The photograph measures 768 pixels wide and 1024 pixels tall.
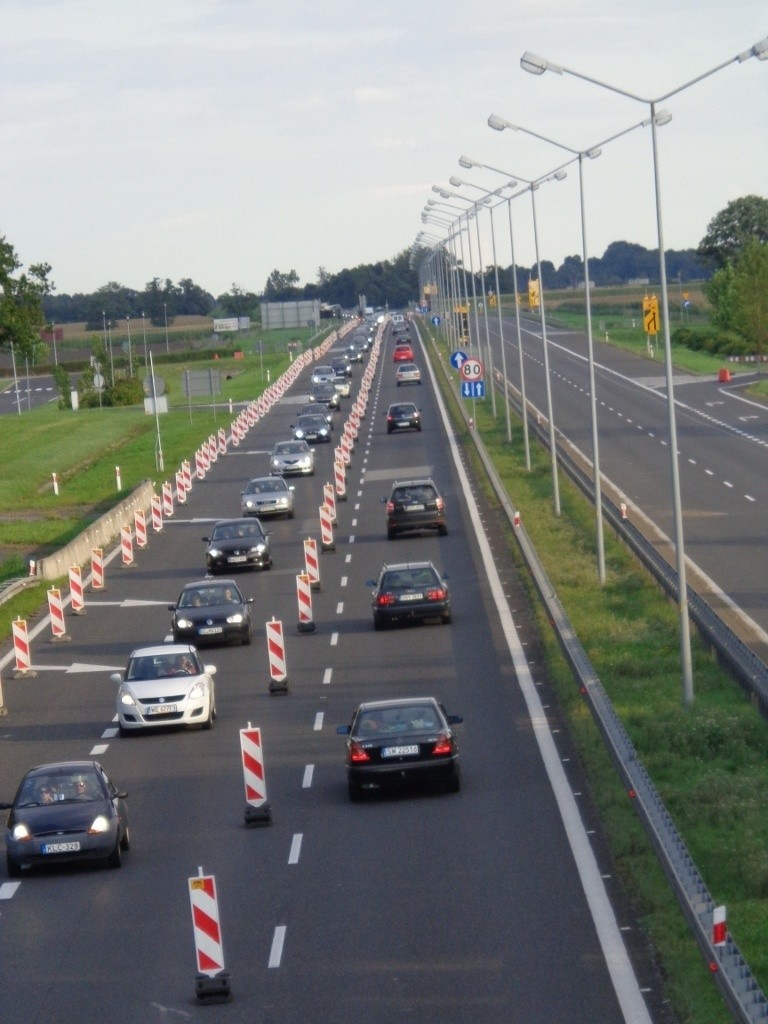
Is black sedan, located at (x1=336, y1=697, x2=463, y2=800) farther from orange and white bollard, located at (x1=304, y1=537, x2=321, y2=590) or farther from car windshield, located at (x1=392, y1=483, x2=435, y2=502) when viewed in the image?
car windshield, located at (x1=392, y1=483, x2=435, y2=502)

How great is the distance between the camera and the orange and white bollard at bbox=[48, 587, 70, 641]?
119 ft

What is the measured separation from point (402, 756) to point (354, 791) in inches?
29.4

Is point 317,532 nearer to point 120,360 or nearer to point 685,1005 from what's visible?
point 685,1005

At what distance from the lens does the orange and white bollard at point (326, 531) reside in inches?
1848

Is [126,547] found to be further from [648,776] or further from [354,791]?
[648,776]

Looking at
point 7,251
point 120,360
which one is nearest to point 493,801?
point 7,251

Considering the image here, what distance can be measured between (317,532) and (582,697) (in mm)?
26128

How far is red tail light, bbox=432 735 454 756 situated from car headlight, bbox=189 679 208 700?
22.4 ft

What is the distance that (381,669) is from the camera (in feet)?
99.5

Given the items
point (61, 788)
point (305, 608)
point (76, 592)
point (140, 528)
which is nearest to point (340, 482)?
point (140, 528)

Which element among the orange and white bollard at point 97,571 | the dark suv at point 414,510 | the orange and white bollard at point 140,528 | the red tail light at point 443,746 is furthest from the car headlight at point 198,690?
the orange and white bollard at point 140,528

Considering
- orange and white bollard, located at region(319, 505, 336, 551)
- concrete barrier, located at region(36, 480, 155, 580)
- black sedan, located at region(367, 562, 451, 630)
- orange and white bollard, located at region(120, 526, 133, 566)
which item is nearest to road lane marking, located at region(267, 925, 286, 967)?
black sedan, located at region(367, 562, 451, 630)

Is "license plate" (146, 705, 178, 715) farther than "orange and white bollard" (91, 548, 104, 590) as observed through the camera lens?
No

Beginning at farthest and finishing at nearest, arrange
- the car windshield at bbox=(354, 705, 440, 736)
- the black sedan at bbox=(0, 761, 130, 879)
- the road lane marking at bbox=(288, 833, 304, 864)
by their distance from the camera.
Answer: the car windshield at bbox=(354, 705, 440, 736)
the black sedan at bbox=(0, 761, 130, 879)
the road lane marking at bbox=(288, 833, 304, 864)
